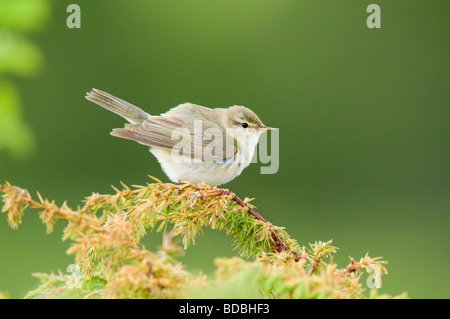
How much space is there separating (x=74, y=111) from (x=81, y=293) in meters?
4.35

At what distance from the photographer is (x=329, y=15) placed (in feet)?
18.3

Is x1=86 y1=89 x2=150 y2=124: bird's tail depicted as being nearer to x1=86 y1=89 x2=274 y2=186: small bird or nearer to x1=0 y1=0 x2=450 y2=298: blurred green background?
x1=86 y1=89 x2=274 y2=186: small bird

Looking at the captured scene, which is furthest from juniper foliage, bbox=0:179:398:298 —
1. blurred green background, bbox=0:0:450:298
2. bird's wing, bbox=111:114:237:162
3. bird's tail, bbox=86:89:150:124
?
blurred green background, bbox=0:0:450:298

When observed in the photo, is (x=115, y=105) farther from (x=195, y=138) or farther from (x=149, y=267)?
(x=149, y=267)

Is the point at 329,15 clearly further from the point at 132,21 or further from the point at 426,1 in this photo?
the point at 132,21

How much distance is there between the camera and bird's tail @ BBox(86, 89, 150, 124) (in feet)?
10.2

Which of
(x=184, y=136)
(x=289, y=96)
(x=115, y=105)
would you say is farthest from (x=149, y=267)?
(x=289, y=96)

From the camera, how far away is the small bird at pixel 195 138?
9.20 ft

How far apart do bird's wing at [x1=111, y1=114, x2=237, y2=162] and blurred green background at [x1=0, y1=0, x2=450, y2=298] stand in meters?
1.84

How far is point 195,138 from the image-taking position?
2.93 metres

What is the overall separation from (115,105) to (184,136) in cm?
56

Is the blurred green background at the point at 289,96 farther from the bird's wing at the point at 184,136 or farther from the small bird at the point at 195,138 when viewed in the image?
the bird's wing at the point at 184,136

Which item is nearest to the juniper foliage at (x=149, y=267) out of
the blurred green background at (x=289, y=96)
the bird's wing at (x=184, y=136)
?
the bird's wing at (x=184, y=136)
